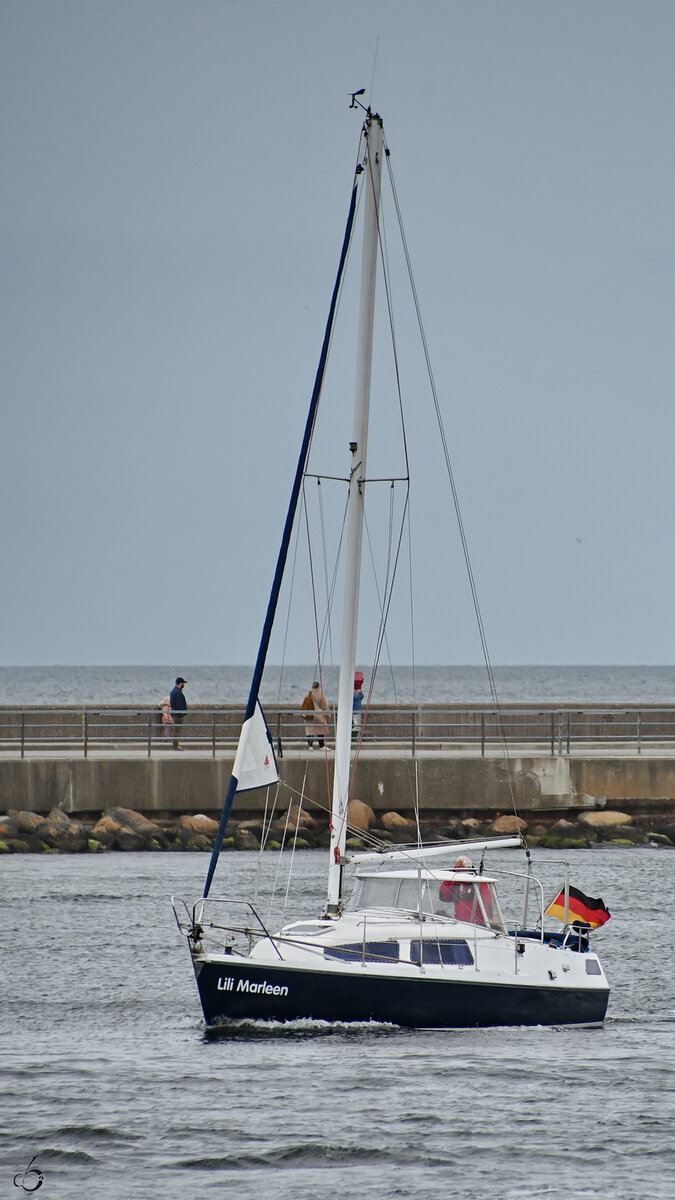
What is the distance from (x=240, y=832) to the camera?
32.2 m

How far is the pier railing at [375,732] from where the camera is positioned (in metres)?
32.9

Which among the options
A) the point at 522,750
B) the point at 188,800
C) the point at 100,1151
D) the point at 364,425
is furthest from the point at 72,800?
the point at 100,1151

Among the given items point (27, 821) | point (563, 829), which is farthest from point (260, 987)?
point (563, 829)

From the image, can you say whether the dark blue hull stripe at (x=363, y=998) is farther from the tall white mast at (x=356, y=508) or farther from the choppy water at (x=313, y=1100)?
the tall white mast at (x=356, y=508)

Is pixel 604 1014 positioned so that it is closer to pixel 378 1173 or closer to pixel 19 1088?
pixel 378 1173

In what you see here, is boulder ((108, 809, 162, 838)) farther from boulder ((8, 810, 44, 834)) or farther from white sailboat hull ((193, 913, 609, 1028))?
white sailboat hull ((193, 913, 609, 1028))

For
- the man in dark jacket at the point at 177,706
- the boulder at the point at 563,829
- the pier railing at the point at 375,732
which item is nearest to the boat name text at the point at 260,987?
the pier railing at the point at 375,732

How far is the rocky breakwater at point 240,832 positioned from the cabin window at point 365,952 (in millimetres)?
12170

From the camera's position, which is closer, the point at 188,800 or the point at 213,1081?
the point at 213,1081

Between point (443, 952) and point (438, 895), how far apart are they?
85cm

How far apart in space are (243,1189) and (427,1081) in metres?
3.41

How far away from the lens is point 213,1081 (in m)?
17.0

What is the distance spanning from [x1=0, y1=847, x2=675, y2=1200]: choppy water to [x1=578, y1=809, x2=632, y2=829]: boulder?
932 cm
